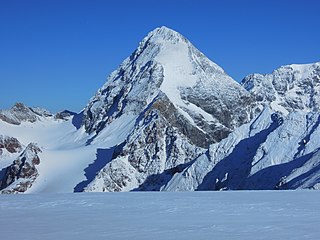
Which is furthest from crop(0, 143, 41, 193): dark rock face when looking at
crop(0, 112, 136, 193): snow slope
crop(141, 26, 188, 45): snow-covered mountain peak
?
crop(141, 26, 188, 45): snow-covered mountain peak

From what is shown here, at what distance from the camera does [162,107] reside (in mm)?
116438

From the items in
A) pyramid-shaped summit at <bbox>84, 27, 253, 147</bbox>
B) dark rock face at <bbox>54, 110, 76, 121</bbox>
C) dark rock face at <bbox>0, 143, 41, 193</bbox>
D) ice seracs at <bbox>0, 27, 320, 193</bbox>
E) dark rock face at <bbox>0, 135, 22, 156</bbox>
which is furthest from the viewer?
dark rock face at <bbox>54, 110, 76, 121</bbox>

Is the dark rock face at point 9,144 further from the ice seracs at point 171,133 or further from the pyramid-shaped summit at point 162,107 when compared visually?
the pyramid-shaped summit at point 162,107

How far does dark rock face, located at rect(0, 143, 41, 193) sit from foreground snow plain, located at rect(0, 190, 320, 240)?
248 feet

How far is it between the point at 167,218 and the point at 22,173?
87.0m

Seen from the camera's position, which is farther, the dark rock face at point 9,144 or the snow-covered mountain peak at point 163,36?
the snow-covered mountain peak at point 163,36

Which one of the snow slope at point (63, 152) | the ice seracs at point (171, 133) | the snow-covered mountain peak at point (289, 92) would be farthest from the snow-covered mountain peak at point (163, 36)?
the snow-covered mountain peak at point (289, 92)

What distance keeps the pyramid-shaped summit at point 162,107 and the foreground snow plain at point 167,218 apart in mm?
60499

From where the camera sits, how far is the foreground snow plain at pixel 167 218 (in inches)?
584

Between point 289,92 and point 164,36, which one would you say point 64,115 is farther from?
point 289,92

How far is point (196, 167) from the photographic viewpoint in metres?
65.2

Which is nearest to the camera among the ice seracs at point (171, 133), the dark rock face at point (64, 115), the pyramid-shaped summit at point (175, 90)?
the ice seracs at point (171, 133)

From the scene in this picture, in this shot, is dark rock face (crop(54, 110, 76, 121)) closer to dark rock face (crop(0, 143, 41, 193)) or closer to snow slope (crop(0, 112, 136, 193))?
snow slope (crop(0, 112, 136, 193))

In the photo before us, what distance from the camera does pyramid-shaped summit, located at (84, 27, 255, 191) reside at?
9275cm
